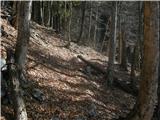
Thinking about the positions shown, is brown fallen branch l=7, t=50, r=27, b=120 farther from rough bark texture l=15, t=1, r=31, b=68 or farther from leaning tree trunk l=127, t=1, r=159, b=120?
leaning tree trunk l=127, t=1, r=159, b=120

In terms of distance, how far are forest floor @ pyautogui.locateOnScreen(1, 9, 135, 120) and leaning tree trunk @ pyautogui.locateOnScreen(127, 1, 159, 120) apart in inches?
106

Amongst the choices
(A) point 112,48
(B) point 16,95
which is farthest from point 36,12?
(B) point 16,95

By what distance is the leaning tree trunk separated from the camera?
925 centimetres

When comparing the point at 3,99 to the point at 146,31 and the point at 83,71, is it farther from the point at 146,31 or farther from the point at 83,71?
the point at 83,71

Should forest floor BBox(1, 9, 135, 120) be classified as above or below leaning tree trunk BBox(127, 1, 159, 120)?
below

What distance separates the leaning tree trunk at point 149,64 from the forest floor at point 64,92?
270cm

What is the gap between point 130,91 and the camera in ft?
62.5

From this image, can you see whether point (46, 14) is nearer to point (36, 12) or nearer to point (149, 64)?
point (36, 12)

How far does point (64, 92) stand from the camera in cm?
1365

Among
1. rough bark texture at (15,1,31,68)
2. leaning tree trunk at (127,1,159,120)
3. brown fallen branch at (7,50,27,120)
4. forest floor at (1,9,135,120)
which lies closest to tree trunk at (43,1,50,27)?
forest floor at (1,9,135,120)

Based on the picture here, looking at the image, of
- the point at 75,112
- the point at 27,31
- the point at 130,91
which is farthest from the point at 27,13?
the point at 130,91

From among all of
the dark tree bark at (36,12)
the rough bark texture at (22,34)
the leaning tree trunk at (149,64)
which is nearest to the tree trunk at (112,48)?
the rough bark texture at (22,34)

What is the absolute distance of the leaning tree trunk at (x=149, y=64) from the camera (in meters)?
9.25

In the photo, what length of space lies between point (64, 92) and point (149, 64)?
4.94 m
